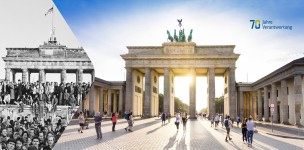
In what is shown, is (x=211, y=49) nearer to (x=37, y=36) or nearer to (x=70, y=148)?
(x=70, y=148)

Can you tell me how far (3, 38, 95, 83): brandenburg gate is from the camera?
4.22m

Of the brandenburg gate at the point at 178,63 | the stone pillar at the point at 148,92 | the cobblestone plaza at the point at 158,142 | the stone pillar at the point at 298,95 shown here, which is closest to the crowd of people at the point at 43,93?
the cobblestone plaza at the point at 158,142

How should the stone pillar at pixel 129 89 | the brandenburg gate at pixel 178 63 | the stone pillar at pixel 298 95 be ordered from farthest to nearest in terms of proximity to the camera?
1. the stone pillar at pixel 129 89
2. the brandenburg gate at pixel 178 63
3. the stone pillar at pixel 298 95

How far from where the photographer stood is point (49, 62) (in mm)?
4430

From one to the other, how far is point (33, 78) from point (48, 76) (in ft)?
0.61

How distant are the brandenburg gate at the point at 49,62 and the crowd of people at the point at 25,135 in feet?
1.77

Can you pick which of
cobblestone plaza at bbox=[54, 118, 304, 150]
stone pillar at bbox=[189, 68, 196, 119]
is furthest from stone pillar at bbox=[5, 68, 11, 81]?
stone pillar at bbox=[189, 68, 196, 119]

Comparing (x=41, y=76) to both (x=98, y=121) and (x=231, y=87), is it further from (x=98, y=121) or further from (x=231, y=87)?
(x=231, y=87)

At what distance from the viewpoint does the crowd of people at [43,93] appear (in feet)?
14.0

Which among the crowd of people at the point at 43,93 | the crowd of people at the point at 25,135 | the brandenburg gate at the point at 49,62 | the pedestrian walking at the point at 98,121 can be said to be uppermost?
the brandenburg gate at the point at 49,62

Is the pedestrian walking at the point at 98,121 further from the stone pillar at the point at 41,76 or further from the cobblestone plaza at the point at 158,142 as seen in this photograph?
the stone pillar at the point at 41,76

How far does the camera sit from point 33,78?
4.44 meters

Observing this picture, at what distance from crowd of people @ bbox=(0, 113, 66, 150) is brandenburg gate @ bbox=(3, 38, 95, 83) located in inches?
21.3

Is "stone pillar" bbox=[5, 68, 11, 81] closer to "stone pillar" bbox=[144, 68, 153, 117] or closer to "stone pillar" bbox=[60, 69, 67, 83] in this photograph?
"stone pillar" bbox=[60, 69, 67, 83]
